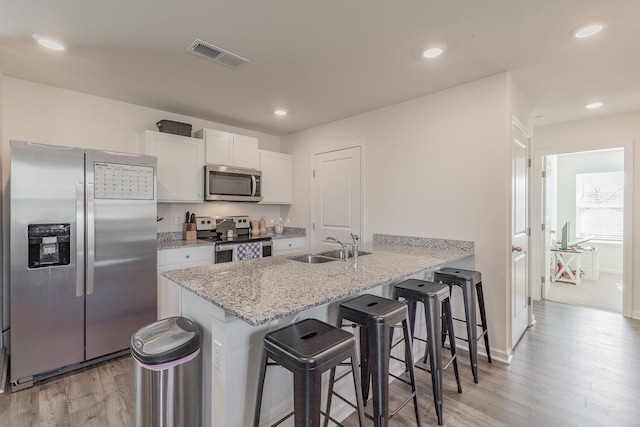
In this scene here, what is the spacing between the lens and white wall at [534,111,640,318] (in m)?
3.46

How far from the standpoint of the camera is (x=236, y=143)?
3.92 meters

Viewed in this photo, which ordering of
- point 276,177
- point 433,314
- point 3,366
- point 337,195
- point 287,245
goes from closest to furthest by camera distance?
point 433,314
point 3,366
point 337,195
point 287,245
point 276,177

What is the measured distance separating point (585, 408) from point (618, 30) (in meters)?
2.48

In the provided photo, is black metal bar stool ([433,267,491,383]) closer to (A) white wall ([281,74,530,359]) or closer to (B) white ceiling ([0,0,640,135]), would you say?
(A) white wall ([281,74,530,359])

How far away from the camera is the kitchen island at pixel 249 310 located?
1.29 metres

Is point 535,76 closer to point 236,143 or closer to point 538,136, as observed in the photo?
point 538,136

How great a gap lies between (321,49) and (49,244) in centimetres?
255

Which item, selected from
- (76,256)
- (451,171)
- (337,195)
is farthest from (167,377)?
(337,195)

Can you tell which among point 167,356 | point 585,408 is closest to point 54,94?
point 167,356

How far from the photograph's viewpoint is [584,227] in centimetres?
613

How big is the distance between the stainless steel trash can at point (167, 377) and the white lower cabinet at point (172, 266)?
60.2 inches

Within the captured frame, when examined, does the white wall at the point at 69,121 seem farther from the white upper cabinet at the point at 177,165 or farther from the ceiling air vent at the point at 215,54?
the ceiling air vent at the point at 215,54

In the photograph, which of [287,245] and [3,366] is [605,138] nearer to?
[287,245]

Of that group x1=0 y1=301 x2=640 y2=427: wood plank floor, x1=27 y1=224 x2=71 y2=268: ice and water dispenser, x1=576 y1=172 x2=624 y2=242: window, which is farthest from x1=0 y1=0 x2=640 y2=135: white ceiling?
x1=576 y1=172 x2=624 y2=242: window
